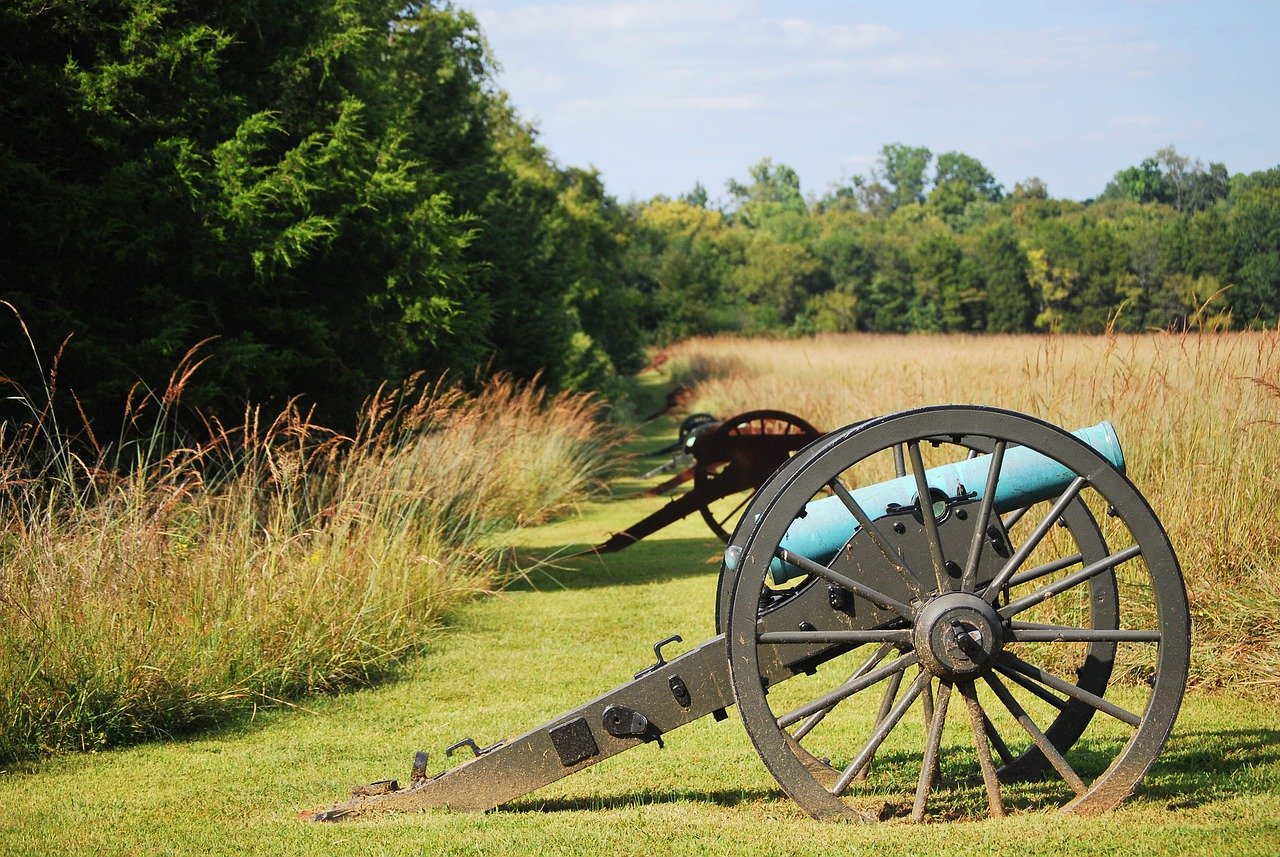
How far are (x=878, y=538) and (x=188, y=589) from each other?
412cm

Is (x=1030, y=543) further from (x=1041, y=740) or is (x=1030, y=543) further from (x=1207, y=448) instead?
(x=1207, y=448)

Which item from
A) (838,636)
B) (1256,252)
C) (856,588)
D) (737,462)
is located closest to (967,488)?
(856,588)

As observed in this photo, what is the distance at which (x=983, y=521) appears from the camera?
13.9 feet

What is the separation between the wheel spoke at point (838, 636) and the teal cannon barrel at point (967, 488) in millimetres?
285

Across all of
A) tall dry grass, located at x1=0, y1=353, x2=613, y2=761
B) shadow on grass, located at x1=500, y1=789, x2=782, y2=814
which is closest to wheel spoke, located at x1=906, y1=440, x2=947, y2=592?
shadow on grass, located at x1=500, y1=789, x2=782, y2=814

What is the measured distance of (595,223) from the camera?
4350 centimetres

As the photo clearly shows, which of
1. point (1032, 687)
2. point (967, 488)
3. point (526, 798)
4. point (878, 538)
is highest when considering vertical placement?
Answer: point (967, 488)

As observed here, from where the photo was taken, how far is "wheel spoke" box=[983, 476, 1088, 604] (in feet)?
13.7

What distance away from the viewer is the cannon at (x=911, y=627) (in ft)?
13.8

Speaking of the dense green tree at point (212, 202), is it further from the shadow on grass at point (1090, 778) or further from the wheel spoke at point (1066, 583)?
the wheel spoke at point (1066, 583)

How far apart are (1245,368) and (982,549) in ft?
14.3

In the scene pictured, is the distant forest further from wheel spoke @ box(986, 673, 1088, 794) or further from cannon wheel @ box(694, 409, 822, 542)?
wheel spoke @ box(986, 673, 1088, 794)

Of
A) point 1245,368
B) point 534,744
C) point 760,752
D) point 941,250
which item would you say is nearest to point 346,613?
point 534,744

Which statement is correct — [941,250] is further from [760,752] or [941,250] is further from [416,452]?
[760,752]
